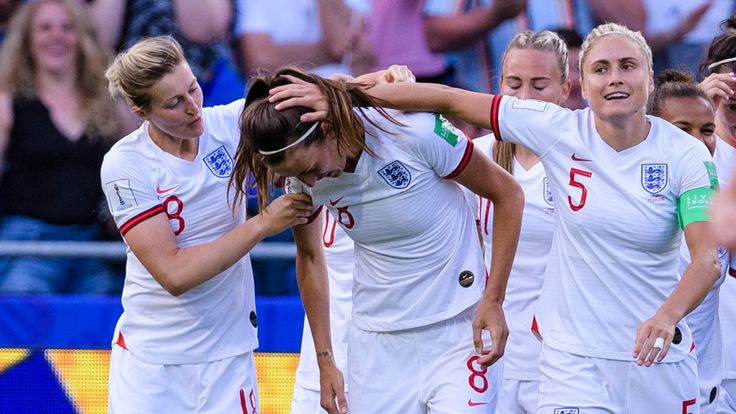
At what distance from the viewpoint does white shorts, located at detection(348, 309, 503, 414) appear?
12.9 ft

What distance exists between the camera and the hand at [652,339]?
11.9 ft

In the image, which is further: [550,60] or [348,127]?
[550,60]

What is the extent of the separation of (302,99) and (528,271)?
4.82ft

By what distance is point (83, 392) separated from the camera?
242 inches

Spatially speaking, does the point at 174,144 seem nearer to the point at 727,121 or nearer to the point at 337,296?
the point at 337,296

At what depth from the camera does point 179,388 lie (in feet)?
14.3

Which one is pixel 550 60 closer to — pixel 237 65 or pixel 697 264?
pixel 697 264

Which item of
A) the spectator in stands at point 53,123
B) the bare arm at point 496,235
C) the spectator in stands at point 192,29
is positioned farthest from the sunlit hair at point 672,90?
the spectator in stands at point 53,123

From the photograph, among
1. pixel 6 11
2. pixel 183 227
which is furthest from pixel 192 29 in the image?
pixel 183 227

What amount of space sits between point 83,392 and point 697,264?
3544mm

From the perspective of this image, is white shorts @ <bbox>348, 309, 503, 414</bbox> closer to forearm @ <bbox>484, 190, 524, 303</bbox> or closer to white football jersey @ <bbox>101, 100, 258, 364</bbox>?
forearm @ <bbox>484, 190, 524, 303</bbox>

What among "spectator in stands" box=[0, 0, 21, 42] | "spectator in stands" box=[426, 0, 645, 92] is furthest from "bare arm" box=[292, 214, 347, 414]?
"spectator in stands" box=[0, 0, 21, 42]

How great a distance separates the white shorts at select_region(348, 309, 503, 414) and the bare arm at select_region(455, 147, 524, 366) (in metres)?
0.07

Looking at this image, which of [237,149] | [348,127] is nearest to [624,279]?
[348,127]
